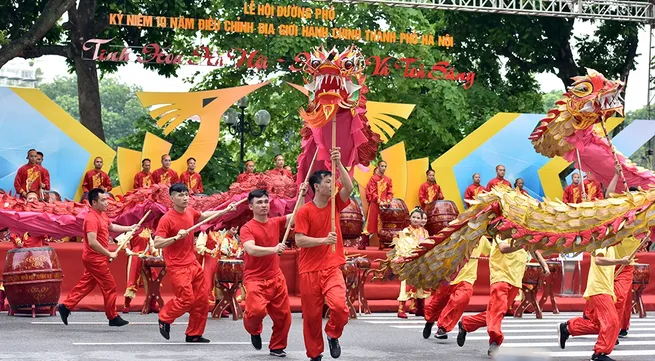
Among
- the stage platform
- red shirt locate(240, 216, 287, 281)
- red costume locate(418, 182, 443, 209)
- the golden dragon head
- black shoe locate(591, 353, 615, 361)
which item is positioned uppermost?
the golden dragon head

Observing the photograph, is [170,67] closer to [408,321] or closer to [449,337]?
Answer: [408,321]

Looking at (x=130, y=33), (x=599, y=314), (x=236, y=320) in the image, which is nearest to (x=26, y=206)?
(x=236, y=320)

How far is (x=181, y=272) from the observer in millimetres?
10188

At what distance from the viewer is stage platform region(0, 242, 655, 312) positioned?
556 inches

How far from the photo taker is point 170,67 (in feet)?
74.6

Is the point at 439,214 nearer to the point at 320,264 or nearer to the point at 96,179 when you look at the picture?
the point at 96,179

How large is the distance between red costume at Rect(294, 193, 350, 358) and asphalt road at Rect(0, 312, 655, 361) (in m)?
0.82

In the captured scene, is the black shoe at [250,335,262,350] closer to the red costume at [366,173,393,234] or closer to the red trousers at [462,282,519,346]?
the red trousers at [462,282,519,346]

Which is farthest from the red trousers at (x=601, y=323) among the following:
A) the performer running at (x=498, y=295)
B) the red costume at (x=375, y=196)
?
the red costume at (x=375, y=196)

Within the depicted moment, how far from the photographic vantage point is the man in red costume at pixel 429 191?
734 inches

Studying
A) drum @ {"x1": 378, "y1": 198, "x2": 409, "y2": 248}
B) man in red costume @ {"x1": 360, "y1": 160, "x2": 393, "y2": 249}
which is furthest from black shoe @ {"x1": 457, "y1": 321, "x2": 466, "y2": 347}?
man in red costume @ {"x1": 360, "y1": 160, "x2": 393, "y2": 249}

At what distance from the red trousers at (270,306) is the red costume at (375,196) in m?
8.74

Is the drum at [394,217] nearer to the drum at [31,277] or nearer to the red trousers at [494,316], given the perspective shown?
the drum at [31,277]

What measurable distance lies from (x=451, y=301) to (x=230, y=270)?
3.54m
